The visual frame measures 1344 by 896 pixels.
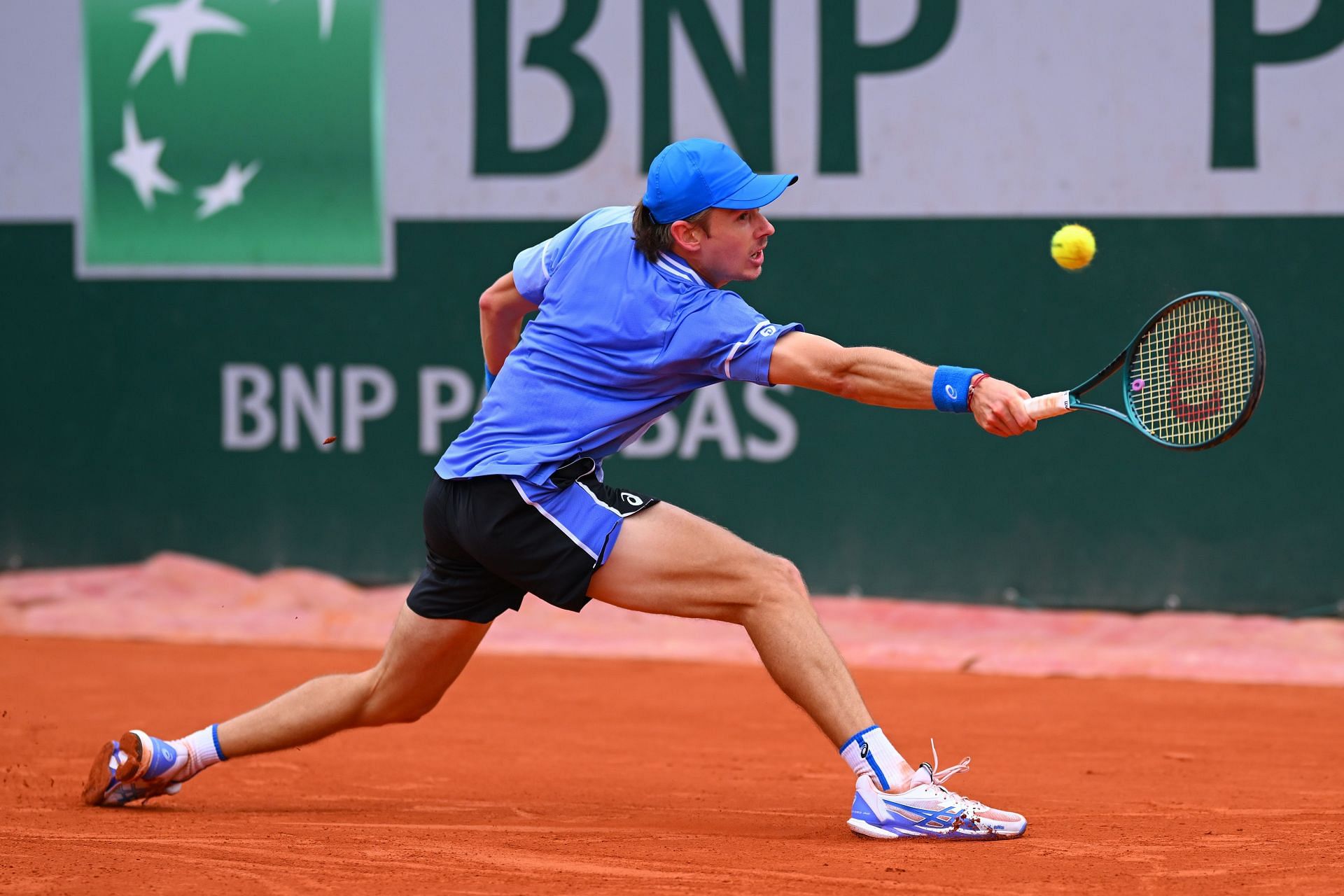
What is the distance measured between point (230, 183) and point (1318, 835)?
213 inches

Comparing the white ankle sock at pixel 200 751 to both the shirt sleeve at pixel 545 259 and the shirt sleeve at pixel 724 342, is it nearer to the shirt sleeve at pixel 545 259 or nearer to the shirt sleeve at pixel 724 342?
the shirt sleeve at pixel 545 259

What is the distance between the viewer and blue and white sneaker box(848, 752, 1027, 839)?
336cm

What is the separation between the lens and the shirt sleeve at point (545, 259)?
3.74 meters

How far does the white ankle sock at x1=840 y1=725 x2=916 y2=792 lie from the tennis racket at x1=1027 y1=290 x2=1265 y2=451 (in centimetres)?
73

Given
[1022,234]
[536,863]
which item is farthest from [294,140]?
[536,863]

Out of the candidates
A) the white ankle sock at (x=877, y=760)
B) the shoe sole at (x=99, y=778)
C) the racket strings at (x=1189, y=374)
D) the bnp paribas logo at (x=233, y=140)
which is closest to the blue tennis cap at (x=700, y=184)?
the racket strings at (x=1189, y=374)

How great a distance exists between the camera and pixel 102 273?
7.48m

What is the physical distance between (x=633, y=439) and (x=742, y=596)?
46 cm

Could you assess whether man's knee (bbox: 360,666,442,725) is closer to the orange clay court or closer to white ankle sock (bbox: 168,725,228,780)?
the orange clay court

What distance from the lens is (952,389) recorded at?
127 inches

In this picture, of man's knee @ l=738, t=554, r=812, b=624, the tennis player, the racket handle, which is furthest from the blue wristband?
man's knee @ l=738, t=554, r=812, b=624

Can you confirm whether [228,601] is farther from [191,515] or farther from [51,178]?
[51,178]

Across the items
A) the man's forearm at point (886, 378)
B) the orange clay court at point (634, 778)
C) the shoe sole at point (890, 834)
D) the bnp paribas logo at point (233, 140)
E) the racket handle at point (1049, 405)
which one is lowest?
the orange clay court at point (634, 778)

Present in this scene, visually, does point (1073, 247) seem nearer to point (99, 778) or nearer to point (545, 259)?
point (545, 259)
